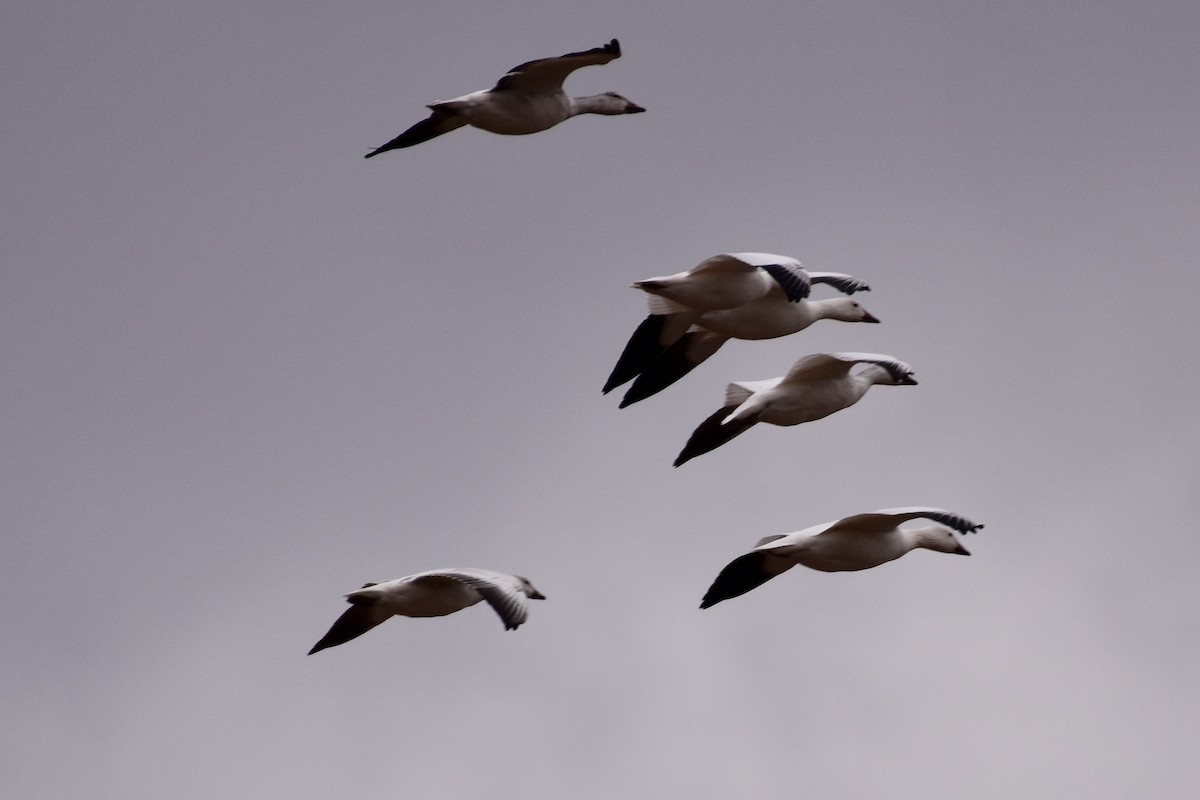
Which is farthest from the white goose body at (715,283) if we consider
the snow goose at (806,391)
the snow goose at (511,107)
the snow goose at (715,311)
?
the snow goose at (511,107)

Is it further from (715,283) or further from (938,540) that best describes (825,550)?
(715,283)

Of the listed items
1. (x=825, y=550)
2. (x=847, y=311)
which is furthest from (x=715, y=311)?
(x=847, y=311)

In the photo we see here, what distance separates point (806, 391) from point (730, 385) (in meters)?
0.97

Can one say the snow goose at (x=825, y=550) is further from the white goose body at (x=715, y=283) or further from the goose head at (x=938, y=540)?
the white goose body at (x=715, y=283)

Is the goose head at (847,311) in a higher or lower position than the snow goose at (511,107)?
lower

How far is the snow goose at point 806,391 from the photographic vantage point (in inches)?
704

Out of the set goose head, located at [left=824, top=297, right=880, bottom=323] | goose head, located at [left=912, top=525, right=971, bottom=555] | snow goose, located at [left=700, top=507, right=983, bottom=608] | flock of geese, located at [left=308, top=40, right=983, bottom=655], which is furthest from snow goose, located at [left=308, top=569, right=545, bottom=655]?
goose head, located at [left=824, top=297, right=880, bottom=323]

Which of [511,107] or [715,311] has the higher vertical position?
[511,107]

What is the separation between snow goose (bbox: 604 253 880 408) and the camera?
17.2m

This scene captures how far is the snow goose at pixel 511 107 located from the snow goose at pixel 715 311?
5.80 feet

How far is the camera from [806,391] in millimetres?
18109

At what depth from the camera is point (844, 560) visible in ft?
57.6

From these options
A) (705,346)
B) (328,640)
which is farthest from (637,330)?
(328,640)

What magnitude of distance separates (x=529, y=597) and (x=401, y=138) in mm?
3963
